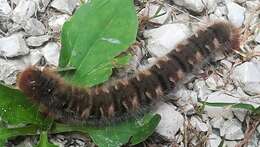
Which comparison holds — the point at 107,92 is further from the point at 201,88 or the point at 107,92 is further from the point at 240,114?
the point at 240,114

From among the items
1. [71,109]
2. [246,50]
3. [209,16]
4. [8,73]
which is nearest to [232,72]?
[246,50]

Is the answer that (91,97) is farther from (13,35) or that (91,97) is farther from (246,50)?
(246,50)

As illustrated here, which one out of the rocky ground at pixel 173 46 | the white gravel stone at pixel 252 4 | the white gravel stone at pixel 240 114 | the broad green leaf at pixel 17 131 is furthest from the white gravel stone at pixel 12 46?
the white gravel stone at pixel 252 4

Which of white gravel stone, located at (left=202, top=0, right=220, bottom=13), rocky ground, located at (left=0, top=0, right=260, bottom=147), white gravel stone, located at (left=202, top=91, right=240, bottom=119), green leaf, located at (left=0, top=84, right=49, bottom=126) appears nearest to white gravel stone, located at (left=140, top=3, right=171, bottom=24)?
rocky ground, located at (left=0, top=0, right=260, bottom=147)

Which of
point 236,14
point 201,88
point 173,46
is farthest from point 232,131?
point 236,14

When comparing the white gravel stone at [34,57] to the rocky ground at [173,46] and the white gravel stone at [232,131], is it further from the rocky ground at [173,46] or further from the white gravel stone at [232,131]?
the white gravel stone at [232,131]

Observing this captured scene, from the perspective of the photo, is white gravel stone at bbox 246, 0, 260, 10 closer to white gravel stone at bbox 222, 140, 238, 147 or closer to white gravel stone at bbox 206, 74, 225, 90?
white gravel stone at bbox 206, 74, 225, 90
